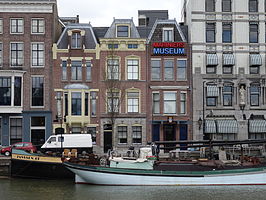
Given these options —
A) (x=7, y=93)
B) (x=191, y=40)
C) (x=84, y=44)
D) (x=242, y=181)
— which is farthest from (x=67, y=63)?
(x=242, y=181)

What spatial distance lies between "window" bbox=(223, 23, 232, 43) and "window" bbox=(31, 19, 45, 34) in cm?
Result: 1886

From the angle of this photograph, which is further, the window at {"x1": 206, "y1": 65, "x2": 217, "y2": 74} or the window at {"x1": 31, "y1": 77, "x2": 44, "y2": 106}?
the window at {"x1": 206, "y1": 65, "x2": 217, "y2": 74}

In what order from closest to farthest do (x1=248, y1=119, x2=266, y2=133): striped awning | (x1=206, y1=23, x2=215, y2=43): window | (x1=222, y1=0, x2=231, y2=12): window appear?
(x1=248, y1=119, x2=266, y2=133): striped awning
(x1=206, y1=23, x2=215, y2=43): window
(x1=222, y1=0, x2=231, y2=12): window

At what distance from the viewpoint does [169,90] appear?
159 ft

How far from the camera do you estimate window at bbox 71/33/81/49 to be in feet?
159

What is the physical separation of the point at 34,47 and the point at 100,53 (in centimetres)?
679

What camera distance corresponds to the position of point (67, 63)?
158 ft

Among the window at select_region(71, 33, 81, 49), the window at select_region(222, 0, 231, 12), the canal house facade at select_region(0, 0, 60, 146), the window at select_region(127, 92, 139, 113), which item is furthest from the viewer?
the window at select_region(222, 0, 231, 12)

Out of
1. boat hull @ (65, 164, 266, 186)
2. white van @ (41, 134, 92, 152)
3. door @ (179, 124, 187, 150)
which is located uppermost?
door @ (179, 124, 187, 150)

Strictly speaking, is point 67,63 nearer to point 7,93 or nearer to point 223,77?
point 7,93

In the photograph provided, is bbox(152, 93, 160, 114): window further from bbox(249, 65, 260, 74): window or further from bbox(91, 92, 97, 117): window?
bbox(249, 65, 260, 74): window

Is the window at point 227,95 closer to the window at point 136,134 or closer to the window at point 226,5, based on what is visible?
the window at point 226,5

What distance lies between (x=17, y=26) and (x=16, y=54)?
2.90m

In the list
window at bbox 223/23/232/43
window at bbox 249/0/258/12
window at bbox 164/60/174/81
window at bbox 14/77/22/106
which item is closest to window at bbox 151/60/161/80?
window at bbox 164/60/174/81
